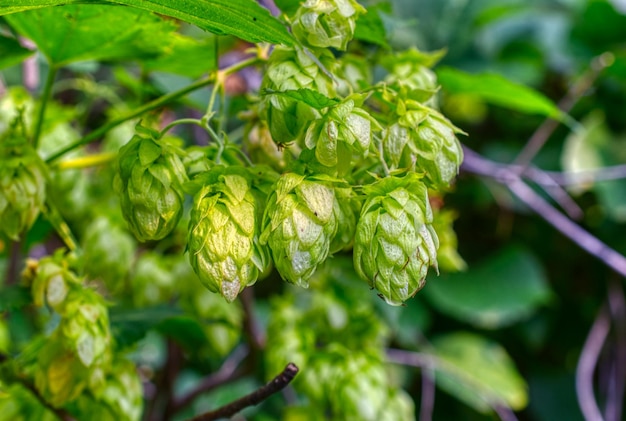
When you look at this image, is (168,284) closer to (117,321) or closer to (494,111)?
(117,321)

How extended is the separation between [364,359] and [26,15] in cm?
75

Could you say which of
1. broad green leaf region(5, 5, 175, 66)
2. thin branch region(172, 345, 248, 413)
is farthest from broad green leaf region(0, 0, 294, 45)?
thin branch region(172, 345, 248, 413)

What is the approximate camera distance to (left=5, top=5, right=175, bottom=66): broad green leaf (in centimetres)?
84

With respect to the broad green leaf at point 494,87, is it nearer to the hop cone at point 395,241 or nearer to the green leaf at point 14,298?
the hop cone at point 395,241

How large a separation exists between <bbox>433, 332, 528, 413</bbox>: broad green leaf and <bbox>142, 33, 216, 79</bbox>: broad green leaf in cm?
126

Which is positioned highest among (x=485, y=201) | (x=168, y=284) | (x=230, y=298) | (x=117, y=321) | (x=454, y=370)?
(x=230, y=298)

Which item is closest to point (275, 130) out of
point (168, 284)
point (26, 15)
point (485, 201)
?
point (26, 15)

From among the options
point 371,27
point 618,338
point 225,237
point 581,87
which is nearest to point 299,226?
point 225,237

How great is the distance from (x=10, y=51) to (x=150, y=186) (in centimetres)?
34

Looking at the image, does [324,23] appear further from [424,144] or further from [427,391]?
[427,391]

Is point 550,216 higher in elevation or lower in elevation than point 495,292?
higher

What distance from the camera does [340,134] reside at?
62 centimetres

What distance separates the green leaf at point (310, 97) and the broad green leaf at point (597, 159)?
155cm

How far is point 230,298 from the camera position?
2.01ft
